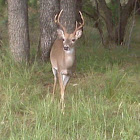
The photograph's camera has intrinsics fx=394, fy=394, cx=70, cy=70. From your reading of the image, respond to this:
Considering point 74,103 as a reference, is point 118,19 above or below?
above

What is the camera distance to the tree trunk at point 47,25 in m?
7.72

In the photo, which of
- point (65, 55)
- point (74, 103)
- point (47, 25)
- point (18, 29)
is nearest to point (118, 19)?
point (47, 25)

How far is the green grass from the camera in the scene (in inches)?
166

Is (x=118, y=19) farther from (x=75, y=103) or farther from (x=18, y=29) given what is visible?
(x=75, y=103)

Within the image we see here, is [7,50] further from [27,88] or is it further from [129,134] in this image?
[129,134]

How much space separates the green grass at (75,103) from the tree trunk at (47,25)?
1.20 feet

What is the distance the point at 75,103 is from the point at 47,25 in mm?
3107

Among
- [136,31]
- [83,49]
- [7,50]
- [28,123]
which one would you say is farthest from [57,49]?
[136,31]

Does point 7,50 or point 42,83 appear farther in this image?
point 7,50

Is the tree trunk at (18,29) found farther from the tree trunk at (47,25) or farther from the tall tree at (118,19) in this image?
the tall tree at (118,19)

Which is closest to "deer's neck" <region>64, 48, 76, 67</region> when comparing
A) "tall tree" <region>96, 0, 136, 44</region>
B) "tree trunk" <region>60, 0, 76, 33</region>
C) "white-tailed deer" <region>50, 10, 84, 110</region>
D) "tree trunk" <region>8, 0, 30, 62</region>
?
"white-tailed deer" <region>50, 10, 84, 110</region>

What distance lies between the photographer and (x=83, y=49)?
30.3 feet

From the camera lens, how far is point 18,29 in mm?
7324

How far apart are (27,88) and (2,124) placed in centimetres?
172
